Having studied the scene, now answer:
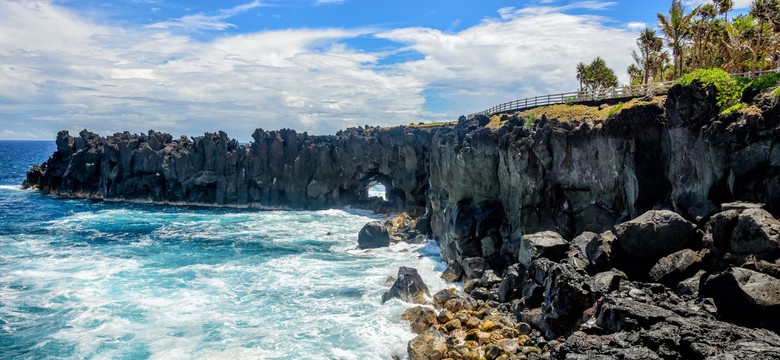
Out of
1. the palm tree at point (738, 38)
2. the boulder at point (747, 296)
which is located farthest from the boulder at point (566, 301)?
the palm tree at point (738, 38)

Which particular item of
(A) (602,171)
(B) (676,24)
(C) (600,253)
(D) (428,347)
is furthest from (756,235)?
(B) (676,24)

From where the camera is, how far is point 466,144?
4572 centimetres

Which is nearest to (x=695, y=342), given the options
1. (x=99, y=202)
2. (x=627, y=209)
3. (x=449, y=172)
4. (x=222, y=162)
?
(x=627, y=209)

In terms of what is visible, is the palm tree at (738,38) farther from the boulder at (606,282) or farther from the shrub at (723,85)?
the boulder at (606,282)


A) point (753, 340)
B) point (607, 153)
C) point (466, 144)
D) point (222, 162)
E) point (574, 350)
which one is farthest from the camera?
point (222, 162)

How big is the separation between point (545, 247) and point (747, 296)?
12218mm

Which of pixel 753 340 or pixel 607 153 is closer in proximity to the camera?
pixel 753 340

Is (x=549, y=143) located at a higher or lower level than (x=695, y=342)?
higher

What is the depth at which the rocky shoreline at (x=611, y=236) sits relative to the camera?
1827 centimetres

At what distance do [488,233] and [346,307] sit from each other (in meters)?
14.0

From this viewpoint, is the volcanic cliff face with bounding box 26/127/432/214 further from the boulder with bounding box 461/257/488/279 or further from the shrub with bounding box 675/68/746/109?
the shrub with bounding box 675/68/746/109

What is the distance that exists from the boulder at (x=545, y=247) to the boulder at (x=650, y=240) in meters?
4.64

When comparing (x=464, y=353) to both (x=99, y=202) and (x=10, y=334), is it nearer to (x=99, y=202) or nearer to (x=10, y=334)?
(x=10, y=334)

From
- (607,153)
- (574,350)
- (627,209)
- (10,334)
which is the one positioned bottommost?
(10,334)
